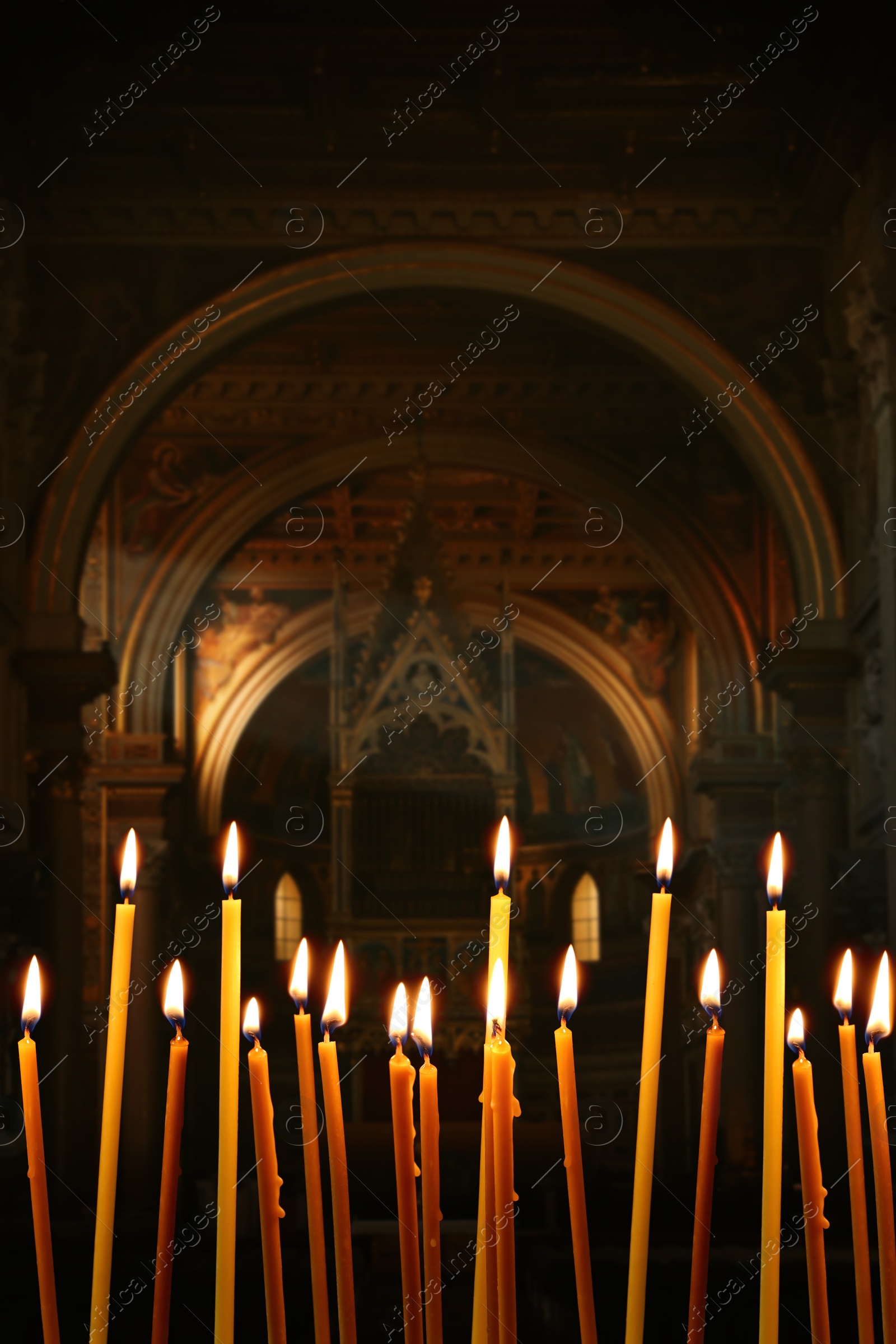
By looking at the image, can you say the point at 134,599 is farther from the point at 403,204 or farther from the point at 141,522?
the point at 403,204

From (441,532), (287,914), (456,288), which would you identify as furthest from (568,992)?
(287,914)

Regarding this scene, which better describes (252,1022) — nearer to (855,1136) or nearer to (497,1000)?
(497,1000)

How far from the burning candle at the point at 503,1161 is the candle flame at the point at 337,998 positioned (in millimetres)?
232

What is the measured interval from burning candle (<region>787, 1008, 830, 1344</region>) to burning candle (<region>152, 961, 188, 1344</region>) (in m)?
0.60

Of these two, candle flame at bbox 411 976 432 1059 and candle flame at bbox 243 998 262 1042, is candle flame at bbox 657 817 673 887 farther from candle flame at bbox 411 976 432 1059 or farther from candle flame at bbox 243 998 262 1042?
candle flame at bbox 243 998 262 1042

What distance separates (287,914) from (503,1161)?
2423cm

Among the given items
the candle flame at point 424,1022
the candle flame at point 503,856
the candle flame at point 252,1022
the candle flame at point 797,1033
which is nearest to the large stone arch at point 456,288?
the candle flame at point 797,1033

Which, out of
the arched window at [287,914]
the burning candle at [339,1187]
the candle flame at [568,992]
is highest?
the arched window at [287,914]

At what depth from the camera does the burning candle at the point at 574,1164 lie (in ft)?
5.12

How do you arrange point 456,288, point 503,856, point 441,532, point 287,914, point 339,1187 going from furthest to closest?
point 287,914
point 441,532
point 456,288
point 503,856
point 339,1187

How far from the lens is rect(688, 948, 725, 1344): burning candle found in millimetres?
1576

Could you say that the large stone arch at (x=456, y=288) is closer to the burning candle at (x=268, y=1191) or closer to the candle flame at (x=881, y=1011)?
the candle flame at (x=881, y=1011)

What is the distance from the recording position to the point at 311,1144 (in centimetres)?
167

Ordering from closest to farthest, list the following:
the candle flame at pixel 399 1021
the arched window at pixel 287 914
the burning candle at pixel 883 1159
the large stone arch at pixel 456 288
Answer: the candle flame at pixel 399 1021
the burning candle at pixel 883 1159
the large stone arch at pixel 456 288
the arched window at pixel 287 914
